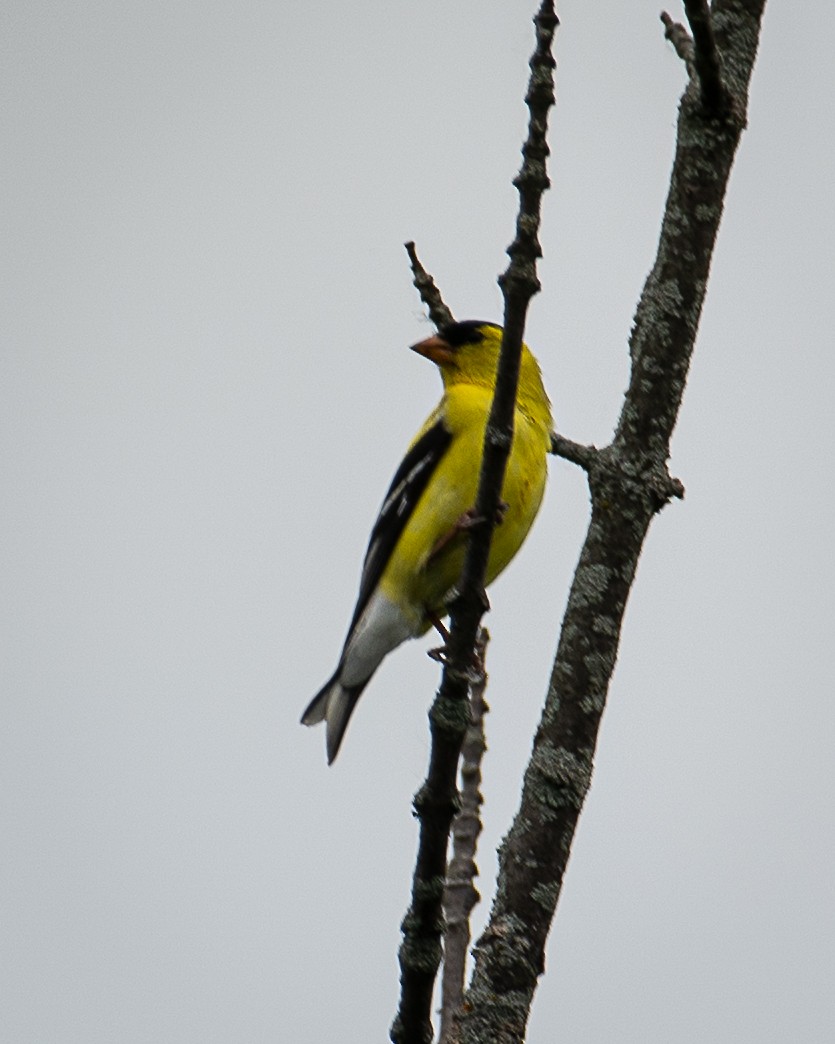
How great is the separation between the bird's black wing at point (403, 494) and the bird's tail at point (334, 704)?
1.24ft

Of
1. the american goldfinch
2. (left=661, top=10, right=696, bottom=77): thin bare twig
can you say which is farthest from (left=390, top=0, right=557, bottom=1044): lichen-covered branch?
the american goldfinch

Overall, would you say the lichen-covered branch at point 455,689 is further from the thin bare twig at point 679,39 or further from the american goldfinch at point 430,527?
the american goldfinch at point 430,527

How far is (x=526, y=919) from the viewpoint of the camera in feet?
9.31

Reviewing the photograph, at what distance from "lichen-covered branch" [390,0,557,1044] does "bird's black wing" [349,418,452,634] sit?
1.91 m

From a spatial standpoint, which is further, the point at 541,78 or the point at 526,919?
the point at 526,919

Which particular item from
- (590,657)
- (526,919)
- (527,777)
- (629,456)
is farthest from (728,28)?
(526,919)

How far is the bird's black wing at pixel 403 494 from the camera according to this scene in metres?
4.80

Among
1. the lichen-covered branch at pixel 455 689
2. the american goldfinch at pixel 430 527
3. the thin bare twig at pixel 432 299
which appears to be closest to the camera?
the lichen-covered branch at pixel 455 689

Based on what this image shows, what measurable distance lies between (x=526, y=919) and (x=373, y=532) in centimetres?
231

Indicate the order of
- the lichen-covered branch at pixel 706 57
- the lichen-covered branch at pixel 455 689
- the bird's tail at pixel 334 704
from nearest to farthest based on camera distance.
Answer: the lichen-covered branch at pixel 455 689 < the lichen-covered branch at pixel 706 57 < the bird's tail at pixel 334 704

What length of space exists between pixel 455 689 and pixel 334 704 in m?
2.37

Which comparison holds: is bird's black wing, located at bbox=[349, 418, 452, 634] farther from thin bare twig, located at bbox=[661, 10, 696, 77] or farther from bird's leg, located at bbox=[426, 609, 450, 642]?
thin bare twig, located at bbox=[661, 10, 696, 77]

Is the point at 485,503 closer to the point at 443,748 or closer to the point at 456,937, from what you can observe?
the point at 443,748

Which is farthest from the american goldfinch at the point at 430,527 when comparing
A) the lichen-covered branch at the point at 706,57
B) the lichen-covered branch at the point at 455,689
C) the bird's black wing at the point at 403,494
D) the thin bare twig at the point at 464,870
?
the lichen-covered branch at the point at 455,689
